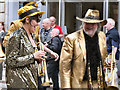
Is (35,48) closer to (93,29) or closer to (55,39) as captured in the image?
(93,29)

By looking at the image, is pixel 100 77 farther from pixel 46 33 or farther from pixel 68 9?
pixel 68 9

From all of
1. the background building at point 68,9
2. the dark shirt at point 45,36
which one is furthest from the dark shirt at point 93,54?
the background building at point 68,9

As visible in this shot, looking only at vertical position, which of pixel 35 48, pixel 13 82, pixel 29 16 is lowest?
pixel 13 82

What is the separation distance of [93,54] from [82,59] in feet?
0.65

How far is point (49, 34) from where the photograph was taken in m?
9.80

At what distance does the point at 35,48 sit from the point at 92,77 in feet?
2.80

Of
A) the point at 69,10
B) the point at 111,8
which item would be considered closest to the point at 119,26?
the point at 111,8

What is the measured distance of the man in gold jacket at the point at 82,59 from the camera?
5.67m

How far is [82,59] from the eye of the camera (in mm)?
5664

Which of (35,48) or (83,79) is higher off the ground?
(35,48)

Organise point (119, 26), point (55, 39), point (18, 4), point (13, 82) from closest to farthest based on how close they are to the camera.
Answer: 1. point (13, 82)
2. point (55, 39)
3. point (119, 26)
4. point (18, 4)

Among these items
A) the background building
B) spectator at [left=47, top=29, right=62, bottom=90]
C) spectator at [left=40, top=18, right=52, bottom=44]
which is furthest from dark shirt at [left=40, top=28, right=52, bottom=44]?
the background building

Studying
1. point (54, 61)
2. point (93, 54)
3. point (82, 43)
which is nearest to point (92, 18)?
point (82, 43)

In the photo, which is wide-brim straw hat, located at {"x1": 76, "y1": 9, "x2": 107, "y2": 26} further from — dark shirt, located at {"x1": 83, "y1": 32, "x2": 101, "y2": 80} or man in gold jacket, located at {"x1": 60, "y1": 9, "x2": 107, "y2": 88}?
dark shirt, located at {"x1": 83, "y1": 32, "x2": 101, "y2": 80}
